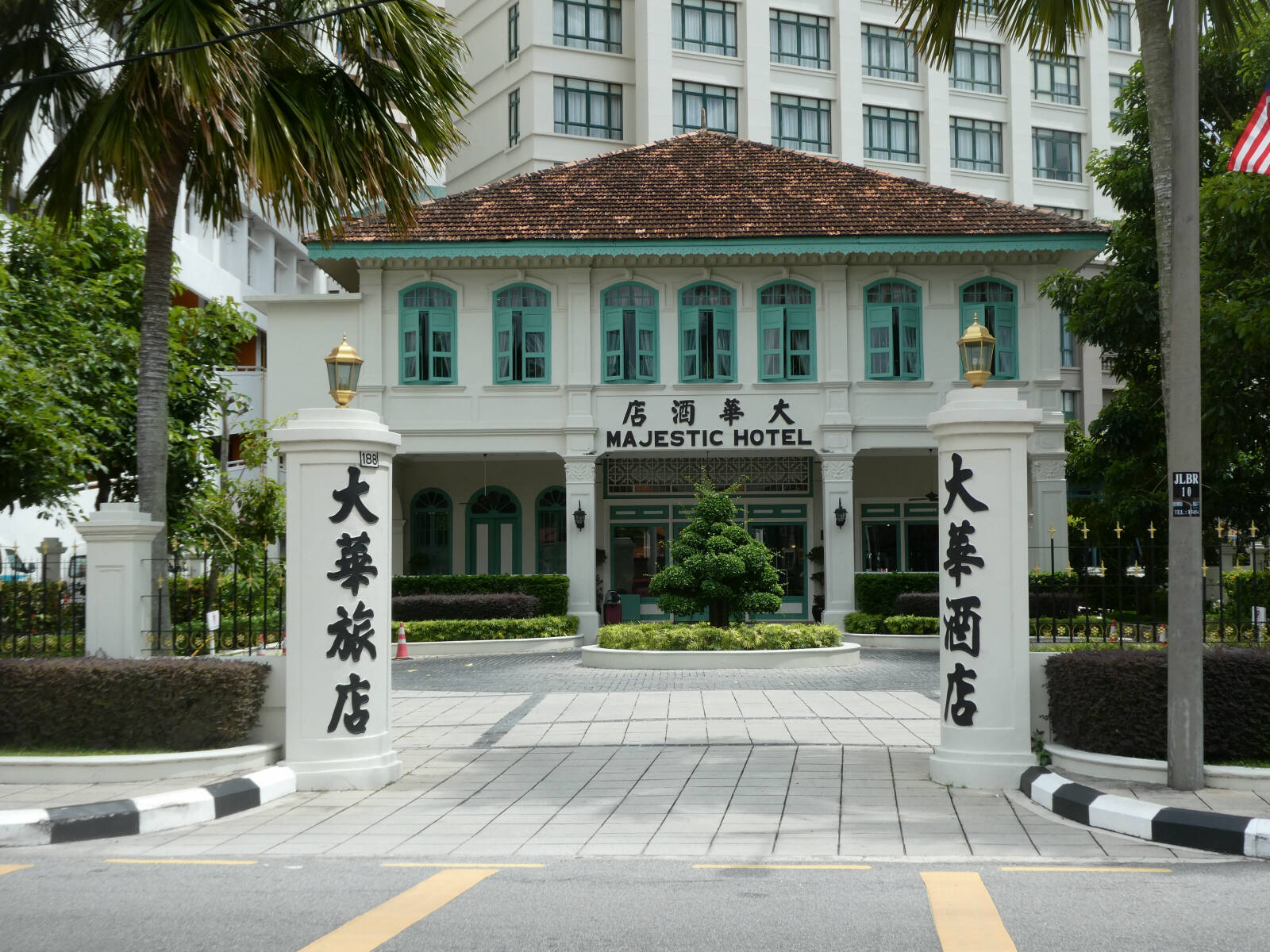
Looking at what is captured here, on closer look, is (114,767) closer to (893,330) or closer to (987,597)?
(987,597)

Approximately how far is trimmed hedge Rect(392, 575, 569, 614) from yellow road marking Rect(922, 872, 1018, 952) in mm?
17062

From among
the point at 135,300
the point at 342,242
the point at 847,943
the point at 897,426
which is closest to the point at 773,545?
the point at 897,426

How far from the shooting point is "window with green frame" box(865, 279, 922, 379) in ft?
80.1

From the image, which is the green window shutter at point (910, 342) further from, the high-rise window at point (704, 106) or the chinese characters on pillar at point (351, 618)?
the chinese characters on pillar at point (351, 618)

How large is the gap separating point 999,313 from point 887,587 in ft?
19.6

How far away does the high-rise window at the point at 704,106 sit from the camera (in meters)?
38.9

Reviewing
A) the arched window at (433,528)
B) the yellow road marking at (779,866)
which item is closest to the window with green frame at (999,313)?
the arched window at (433,528)

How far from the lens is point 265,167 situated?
36.5ft

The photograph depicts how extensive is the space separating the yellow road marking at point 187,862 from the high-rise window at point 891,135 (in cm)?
3729

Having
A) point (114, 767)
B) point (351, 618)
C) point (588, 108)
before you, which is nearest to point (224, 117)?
point (351, 618)

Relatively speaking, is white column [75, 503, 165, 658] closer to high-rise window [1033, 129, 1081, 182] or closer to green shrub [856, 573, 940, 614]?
green shrub [856, 573, 940, 614]

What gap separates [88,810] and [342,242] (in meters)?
16.8

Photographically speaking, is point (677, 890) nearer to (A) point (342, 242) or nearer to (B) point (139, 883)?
(B) point (139, 883)

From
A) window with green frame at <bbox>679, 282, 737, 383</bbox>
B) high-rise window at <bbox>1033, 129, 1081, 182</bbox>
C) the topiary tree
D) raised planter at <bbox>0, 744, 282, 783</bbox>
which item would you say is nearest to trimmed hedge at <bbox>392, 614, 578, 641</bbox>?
the topiary tree
